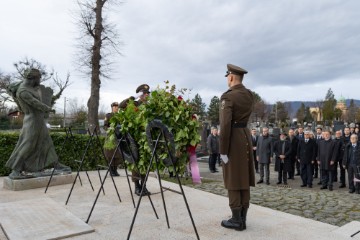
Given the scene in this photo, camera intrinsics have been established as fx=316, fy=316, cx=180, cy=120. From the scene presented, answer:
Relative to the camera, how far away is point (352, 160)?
9.21 m

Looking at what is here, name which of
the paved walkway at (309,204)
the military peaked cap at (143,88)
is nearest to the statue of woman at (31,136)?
the military peaked cap at (143,88)

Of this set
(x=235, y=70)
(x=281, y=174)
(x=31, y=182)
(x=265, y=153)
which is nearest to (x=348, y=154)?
(x=281, y=174)

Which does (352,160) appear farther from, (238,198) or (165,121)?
(165,121)

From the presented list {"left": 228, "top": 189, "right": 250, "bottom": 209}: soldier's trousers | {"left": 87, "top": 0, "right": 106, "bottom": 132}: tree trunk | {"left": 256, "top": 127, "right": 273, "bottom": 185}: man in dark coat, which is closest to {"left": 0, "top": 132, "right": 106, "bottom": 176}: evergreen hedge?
{"left": 87, "top": 0, "right": 106, "bottom": 132}: tree trunk

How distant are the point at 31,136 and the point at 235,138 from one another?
5421 millimetres

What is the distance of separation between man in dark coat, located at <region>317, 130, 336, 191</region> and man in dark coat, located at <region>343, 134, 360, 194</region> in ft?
1.39

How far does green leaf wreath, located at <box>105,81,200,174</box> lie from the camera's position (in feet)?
14.4

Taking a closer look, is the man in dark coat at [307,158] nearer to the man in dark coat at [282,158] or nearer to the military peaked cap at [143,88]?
the man in dark coat at [282,158]

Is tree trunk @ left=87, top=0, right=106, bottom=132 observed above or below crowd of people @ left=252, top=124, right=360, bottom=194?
above

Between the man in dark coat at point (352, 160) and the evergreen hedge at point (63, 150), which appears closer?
the man in dark coat at point (352, 160)

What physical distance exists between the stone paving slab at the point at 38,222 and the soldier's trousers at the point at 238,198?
2.02m

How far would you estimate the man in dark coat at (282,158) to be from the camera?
35.4ft

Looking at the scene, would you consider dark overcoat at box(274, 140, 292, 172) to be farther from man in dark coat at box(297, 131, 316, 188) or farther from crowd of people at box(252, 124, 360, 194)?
man in dark coat at box(297, 131, 316, 188)

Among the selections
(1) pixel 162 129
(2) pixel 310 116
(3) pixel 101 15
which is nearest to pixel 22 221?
A: (1) pixel 162 129
